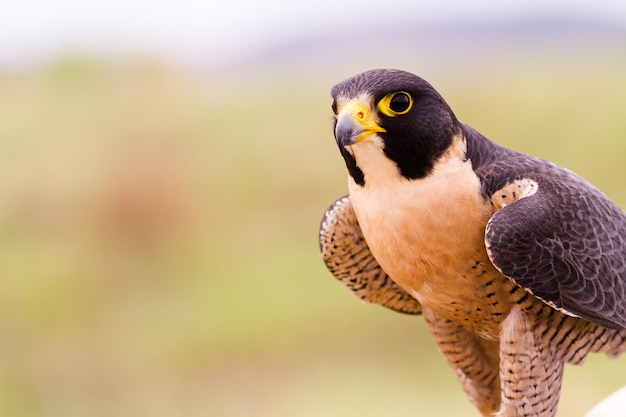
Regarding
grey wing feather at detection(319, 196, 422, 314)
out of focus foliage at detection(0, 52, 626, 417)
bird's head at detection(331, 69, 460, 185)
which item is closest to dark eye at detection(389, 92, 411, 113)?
bird's head at detection(331, 69, 460, 185)

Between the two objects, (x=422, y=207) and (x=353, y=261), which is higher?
(x=422, y=207)

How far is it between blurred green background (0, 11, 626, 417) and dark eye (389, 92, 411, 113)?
3563 millimetres

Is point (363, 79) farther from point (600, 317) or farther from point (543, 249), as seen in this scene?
point (600, 317)

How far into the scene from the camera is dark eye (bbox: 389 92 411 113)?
2.56 m

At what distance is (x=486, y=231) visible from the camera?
2.66 metres

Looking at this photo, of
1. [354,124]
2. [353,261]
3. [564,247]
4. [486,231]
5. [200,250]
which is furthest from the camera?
[200,250]

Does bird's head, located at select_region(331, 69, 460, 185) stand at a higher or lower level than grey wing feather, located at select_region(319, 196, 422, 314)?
higher

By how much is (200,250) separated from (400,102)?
212 inches

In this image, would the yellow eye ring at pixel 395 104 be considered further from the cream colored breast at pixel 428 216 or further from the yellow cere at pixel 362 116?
the cream colored breast at pixel 428 216

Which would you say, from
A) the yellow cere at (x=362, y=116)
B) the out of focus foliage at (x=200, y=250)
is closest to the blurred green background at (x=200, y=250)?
the out of focus foliage at (x=200, y=250)

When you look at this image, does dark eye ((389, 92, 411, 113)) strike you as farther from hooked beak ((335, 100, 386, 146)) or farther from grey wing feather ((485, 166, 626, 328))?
grey wing feather ((485, 166, 626, 328))

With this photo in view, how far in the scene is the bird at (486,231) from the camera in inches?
103

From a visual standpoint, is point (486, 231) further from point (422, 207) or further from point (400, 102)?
point (400, 102)

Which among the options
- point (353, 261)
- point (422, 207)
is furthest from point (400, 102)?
point (353, 261)
